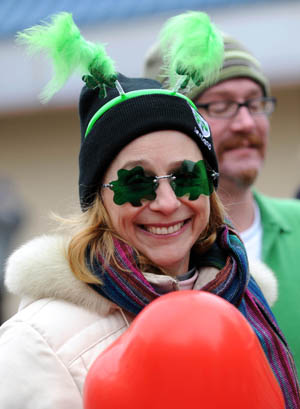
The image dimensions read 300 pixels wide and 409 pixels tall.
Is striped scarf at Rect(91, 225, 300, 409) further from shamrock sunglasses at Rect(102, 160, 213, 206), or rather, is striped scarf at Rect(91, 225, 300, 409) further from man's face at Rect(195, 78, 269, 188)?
man's face at Rect(195, 78, 269, 188)

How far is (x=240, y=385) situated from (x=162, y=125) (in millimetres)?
852

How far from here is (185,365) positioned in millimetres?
1446

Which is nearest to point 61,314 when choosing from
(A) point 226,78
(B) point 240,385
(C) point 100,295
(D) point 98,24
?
(C) point 100,295

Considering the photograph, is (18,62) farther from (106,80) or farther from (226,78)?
(106,80)

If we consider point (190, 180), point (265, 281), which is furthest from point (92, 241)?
point (265, 281)

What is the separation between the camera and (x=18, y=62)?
6.38 metres

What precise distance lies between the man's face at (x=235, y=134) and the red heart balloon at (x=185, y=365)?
145 centimetres

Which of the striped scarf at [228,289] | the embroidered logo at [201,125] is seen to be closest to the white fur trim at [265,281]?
the striped scarf at [228,289]

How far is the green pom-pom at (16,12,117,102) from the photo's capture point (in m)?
1.91

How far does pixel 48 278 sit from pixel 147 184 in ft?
1.39

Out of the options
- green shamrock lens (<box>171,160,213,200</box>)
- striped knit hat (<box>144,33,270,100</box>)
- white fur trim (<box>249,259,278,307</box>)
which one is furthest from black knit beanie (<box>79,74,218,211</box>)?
striped knit hat (<box>144,33,270,100</box>)

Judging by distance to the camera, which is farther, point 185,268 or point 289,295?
point 289,295

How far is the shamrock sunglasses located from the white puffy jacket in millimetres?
255

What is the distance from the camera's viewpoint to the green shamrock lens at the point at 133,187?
74.5 inches
